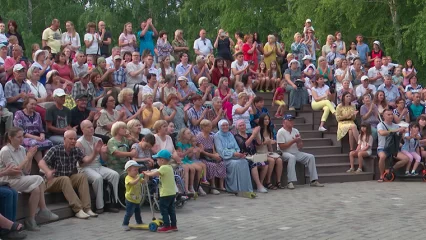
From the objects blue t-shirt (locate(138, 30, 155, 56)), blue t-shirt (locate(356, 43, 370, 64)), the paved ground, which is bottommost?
the paved ground

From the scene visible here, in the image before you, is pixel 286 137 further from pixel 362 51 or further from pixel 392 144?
pixel 362 51

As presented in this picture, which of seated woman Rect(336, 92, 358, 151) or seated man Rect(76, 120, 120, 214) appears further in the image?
seated woman Rect(336, 92, 358, 151)

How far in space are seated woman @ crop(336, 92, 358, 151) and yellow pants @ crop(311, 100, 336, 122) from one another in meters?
0.66

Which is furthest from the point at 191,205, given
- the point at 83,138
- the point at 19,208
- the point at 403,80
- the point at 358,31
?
the point at 358,31

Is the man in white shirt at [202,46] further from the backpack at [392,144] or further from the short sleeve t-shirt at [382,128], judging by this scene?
the backpack at [392,144]

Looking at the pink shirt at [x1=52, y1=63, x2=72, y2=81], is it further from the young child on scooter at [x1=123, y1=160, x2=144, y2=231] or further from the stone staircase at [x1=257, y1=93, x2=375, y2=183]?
the young child on scooter at [x1=123, y1=160, x2=144, y2=231]

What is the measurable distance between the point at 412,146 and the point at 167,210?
840 cm

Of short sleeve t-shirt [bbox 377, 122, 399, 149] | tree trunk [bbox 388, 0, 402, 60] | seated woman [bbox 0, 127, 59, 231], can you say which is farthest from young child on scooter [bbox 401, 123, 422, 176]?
tree trunk [bbox 388, 0, 402, 60]

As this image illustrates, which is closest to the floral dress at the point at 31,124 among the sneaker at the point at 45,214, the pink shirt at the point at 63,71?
the sneaker at the point at 45,214

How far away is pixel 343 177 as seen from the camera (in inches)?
719

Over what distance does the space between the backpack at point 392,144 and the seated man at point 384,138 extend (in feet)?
0.24

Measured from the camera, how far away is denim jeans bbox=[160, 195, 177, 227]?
1179 cm

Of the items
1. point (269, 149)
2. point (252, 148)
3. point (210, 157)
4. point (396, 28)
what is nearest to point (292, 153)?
point (269, 149)

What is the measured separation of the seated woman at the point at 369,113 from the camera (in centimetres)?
1970
